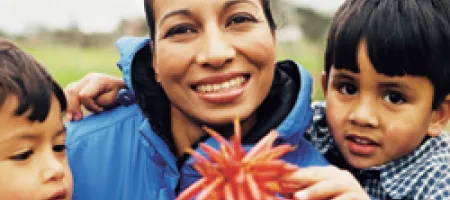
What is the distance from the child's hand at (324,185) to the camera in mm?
1966

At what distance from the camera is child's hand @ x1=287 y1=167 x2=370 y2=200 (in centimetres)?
197

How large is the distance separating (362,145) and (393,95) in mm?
275

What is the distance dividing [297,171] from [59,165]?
1.06 m

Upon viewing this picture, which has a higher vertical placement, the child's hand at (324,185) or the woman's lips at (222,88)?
the woman's lips at (222,88)

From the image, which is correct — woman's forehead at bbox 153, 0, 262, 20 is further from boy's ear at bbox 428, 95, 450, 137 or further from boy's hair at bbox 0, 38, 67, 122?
boy's ear at bbox 428, 95, 450, 137

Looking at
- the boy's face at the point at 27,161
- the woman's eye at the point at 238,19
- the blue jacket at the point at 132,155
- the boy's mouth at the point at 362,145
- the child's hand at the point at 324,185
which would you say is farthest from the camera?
the boy's mouth at the point at 362,145

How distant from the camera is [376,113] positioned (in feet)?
9.14

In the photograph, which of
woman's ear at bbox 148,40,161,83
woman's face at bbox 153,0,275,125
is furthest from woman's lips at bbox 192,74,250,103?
woman's ear at bbox 148,40,161,83

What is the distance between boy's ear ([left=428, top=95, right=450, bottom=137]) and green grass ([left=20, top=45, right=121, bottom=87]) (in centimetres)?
992

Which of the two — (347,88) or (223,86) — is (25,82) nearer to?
(223,86)

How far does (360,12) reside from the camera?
2.96 m

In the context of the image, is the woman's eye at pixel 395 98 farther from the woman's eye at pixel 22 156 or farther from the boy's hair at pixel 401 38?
the woman's eye at pixel 22 156

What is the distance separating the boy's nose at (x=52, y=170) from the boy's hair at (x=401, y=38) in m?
1.35

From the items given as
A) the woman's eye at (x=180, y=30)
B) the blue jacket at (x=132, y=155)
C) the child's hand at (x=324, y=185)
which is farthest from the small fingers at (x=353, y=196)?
the woman's eye at (x=180, y=30)
